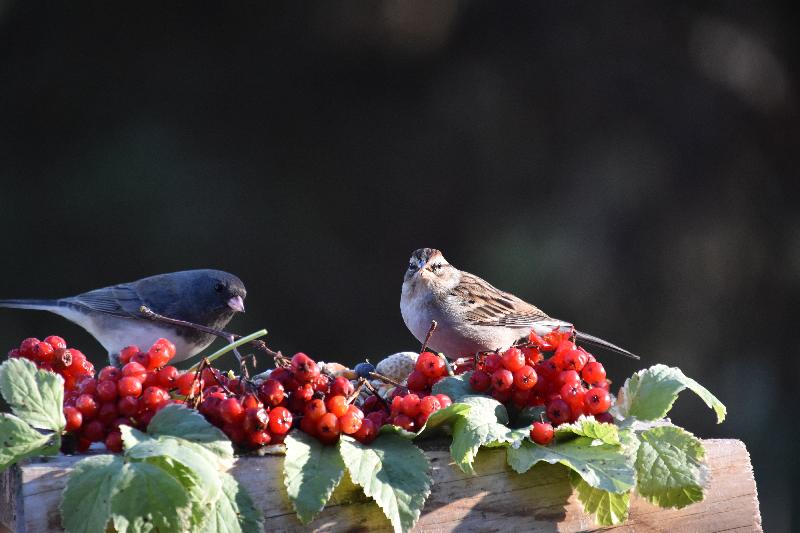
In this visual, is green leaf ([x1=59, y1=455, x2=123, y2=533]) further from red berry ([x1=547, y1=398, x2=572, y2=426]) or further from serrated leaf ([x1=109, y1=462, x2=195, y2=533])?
red berry ([x1=547, y1=398, x2=572, y2=426])

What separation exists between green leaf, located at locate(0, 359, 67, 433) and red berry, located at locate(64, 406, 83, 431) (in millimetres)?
20

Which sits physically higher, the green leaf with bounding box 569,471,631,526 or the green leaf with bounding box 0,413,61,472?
the green leaf with bounding box 0,413,61,472

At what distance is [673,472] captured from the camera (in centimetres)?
149

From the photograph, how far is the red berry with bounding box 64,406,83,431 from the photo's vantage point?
4.34 ft

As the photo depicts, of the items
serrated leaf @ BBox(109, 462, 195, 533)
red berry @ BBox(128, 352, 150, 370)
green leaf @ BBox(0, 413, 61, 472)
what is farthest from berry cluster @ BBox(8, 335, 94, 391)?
serrated leaf @ BBox(109, 462, 195, 533)

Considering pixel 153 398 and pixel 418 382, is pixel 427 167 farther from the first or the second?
pixel 153 398

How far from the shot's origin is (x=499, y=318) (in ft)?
9.72

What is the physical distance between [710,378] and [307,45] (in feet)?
7.83

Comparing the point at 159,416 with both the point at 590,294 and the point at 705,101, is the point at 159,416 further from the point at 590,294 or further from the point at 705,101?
the point at 705,101

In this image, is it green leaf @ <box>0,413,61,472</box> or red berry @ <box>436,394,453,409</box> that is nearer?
green leaf @ <box>0,413,61,472</box>

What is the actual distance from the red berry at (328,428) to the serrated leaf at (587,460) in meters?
0.25

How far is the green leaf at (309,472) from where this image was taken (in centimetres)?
130

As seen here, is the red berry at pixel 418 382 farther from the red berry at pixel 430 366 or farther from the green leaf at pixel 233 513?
the green leaf at pixel 233 513

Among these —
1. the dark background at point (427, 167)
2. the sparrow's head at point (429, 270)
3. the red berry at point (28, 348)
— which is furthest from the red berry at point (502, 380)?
the dark background at point (427, 167)
